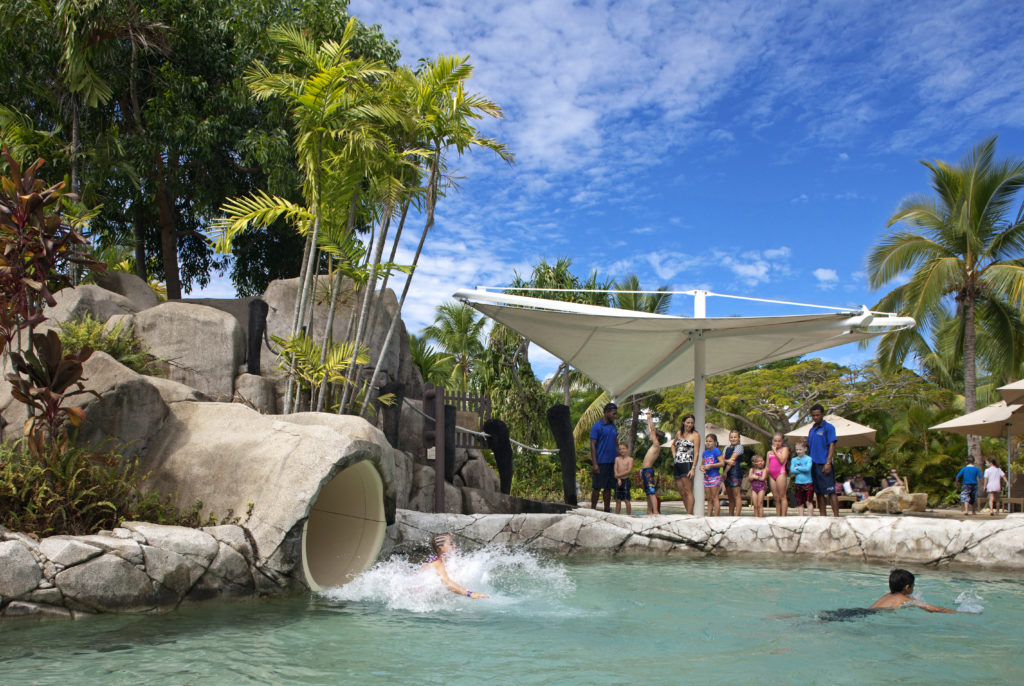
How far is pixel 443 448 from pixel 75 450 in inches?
219

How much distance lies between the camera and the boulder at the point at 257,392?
12086 mm

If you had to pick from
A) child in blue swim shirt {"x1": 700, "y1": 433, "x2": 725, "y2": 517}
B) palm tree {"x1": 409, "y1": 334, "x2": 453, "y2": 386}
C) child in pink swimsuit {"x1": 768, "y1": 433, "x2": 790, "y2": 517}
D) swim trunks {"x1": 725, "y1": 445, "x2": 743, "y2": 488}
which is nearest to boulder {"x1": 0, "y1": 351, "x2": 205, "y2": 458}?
child in blue swim shirt {"x1": 700, "y1": 433, "x2": 725, "y2": 517}

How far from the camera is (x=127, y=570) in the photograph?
5977mm

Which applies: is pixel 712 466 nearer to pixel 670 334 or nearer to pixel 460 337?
pixel 670 334

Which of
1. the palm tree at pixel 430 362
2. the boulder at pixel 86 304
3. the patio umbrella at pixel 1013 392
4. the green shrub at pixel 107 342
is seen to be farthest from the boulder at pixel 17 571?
the palm tree at pixel 430 362

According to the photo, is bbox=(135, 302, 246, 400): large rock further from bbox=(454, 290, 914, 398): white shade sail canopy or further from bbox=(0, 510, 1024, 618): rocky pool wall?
bbox=(0, 510, 1024, 618): rocky pool wall

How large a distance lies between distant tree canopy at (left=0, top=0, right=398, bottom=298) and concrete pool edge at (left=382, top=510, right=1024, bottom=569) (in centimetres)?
1041

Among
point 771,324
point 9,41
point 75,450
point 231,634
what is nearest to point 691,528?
point 771,324

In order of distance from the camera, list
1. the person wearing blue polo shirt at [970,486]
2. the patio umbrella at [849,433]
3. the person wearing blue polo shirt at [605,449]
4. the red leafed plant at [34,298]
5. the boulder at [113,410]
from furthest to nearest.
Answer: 1. the patio umbrella at [849,433]
2. the person wearing blue polo shirt at [970,486]
3. the person wearing blue polo shirt at [605,449]
4. the boulder at [113,410]
5. the red leafed plant at [34,298]

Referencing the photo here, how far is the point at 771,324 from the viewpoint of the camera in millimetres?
11094

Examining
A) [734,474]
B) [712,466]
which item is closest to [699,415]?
[712,466]

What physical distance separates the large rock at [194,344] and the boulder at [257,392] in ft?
0.48

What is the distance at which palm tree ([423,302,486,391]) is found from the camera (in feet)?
122

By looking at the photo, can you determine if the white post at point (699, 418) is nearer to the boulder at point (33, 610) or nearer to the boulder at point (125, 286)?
the boulder at point (33, 610)
